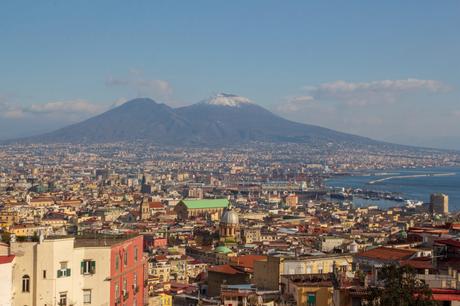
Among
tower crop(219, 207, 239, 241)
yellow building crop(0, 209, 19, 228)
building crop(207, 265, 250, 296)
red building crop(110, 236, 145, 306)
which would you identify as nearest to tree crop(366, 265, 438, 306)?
red building crop(110, 236, 145, 306)

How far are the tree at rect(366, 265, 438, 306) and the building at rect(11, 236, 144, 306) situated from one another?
11.1ft

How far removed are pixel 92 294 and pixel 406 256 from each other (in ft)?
32.9

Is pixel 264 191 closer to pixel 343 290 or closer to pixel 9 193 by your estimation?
pixel 9 193

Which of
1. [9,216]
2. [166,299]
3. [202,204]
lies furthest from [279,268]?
[202,204]

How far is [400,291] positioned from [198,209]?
8100cm

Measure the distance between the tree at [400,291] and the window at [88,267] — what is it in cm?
357

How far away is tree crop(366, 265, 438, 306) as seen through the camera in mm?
10383

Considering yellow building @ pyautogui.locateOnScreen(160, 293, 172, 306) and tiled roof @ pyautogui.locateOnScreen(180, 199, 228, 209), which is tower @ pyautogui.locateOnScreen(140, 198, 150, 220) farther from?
yellow building @ pyautogui.locateOnScreen(160, 293, 172, 306)

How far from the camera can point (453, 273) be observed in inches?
537

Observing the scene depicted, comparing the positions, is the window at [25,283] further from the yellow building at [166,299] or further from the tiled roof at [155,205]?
the tiled roof at [155,205]

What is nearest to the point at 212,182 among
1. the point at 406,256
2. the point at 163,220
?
the point at 163,220

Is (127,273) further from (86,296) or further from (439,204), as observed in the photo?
(439,204)

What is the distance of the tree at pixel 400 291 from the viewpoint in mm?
10383

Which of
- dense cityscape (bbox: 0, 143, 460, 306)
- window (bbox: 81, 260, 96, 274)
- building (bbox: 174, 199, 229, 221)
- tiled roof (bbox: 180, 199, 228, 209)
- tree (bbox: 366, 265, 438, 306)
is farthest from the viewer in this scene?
tiled roof (bbox: 180, 199, 228, 209)
